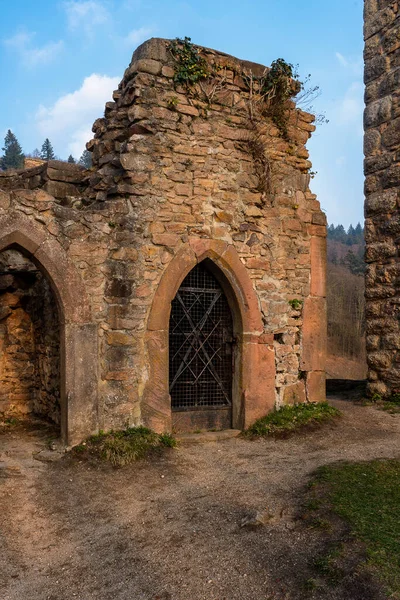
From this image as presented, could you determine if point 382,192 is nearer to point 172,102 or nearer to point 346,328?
point 172,102

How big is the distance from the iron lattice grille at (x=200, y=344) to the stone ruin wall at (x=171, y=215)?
1.54ft

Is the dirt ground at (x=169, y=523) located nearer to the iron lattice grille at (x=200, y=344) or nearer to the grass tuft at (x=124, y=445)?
the grass tuft at (x=124, y=445)

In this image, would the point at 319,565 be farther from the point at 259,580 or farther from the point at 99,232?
the point at 99,232

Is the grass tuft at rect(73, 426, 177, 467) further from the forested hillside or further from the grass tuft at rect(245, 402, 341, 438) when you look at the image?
the forested hillside

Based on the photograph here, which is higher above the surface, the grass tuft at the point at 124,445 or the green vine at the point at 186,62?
the green vine at the point at 186,62

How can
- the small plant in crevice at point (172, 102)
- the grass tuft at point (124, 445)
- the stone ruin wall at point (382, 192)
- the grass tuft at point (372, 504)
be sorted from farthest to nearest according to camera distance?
the stone ruin wall at point (382, 192) < the small plant in crevice at point (172, 102) < the grass tuft at point (124, 445) < the grass tuft at point (372, 504)

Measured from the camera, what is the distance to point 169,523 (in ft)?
13.9

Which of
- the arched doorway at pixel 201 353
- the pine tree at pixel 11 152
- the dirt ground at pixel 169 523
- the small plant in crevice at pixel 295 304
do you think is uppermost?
the pine tree at pixel 11 152

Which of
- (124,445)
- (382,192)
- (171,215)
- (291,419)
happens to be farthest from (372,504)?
(382,192)

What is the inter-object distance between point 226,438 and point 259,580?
3.44 meters

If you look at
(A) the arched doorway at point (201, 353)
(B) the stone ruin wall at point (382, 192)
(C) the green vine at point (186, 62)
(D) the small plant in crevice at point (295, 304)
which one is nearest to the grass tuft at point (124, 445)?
(A) the arched doorway at point (201, 353)

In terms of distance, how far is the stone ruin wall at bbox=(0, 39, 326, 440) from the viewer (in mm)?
6160

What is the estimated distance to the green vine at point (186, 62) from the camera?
661cm

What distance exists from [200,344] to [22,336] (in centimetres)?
260
